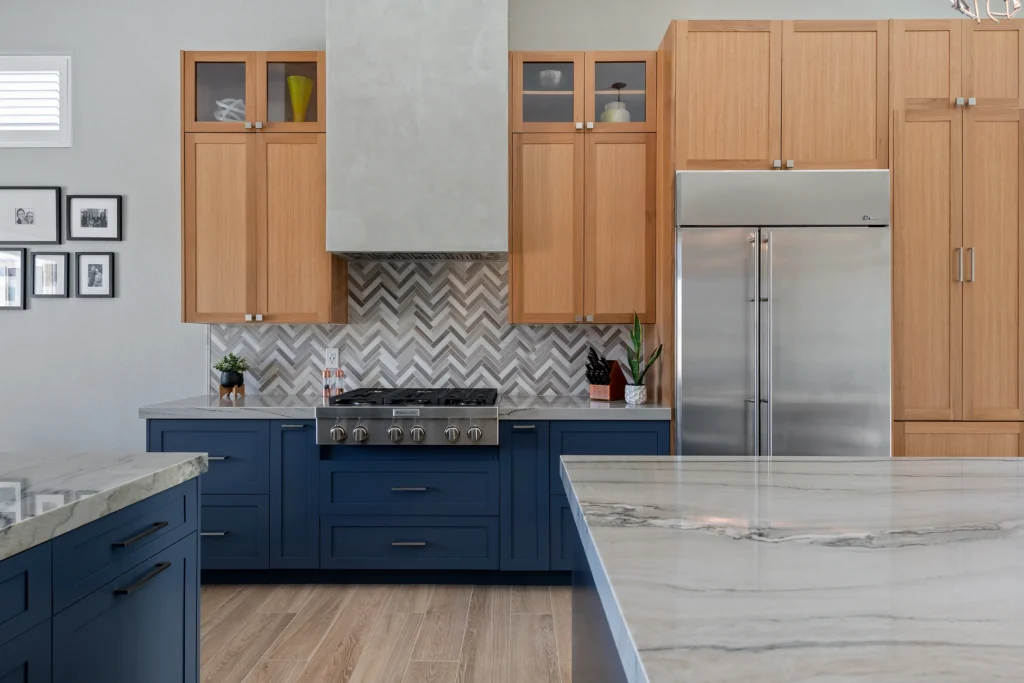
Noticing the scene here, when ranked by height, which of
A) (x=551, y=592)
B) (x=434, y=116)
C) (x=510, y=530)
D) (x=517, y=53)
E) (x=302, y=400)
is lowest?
(x=551, y=592)

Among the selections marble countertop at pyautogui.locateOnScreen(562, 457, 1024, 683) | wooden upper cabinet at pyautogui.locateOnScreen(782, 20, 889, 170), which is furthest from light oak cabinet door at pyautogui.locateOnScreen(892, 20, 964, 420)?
marble countertop at pyautogui.locateOnScreen(562, 457, 1024, 683)

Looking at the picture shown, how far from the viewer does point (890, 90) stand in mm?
3105

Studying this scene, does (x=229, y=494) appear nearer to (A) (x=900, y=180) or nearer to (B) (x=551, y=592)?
(B) (x=551, y=592)

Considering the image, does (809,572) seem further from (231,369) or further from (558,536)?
(231,369)

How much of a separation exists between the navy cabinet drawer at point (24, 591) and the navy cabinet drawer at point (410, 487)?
1.97 m

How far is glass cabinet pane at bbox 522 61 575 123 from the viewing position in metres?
3.44

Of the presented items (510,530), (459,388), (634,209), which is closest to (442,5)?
(634,209)

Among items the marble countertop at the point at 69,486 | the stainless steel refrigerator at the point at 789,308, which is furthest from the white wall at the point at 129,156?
the stainless steel refrigerator at the point at 789,308

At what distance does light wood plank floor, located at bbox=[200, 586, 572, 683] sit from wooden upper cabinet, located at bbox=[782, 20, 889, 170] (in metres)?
2.45

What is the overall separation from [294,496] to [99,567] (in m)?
1.84

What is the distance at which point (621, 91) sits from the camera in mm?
3455

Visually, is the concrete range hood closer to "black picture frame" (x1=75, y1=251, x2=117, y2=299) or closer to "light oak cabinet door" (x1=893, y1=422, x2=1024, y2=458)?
"black picture frame" (x1=75, y1=251, x2=117, y2=299)

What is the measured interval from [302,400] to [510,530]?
4.28 feet

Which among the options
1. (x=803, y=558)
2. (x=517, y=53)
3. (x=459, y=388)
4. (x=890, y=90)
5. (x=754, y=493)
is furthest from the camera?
(x=459, y=388)
